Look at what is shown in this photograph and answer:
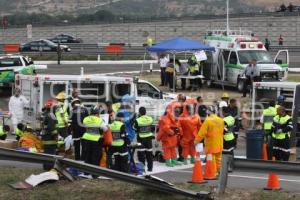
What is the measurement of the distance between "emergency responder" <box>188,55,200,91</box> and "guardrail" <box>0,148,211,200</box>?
1848 centimetres

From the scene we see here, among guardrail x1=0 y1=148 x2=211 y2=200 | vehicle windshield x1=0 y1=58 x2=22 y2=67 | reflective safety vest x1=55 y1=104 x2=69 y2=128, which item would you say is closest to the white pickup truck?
vehicle windshield x1=0 y1=58 x2=22 y2=67

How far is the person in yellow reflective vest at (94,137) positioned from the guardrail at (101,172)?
1582mm

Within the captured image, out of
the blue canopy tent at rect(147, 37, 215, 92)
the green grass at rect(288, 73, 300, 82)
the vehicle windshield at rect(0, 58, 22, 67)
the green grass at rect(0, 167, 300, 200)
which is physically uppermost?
the blue canopy tent at rect(147, 37, 215, 92)

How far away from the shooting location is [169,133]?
14203 millimetres

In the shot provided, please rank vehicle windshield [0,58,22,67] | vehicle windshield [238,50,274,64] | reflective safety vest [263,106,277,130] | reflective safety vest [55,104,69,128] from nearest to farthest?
reflective safety vest [55,104,69,128] < reflective safety vest [263,106,277,130] < vehicle windshield [238,50,274,64] < vehicle windshield [0,58,22,67]

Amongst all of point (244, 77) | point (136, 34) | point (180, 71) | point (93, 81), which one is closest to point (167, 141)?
point (93, 81)

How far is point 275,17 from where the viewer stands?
223 feet

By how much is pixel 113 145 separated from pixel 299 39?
55.6 meters

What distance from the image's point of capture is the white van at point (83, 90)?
19.6 meters

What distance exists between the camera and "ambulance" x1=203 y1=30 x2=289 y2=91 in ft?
93.1

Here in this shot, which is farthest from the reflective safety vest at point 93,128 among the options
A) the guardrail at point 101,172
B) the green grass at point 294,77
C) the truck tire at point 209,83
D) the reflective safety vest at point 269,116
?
the green grass at point 294,77

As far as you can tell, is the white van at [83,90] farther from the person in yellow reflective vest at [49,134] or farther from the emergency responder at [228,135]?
the emergency responder at [228,135]

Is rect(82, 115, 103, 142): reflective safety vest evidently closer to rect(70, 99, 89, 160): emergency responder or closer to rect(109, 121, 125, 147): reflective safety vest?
rect(109, 121, 125, 147): reflective safety vest

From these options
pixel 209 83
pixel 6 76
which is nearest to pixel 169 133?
pixel 6 76
